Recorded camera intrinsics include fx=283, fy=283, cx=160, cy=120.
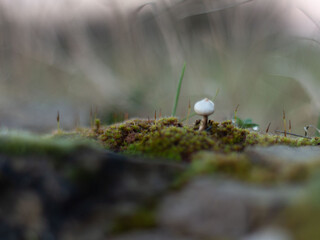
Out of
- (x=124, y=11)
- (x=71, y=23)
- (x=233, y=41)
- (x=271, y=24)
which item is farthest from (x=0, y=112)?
(x=271, y=24)

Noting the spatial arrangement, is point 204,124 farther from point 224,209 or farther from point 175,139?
point 224,209

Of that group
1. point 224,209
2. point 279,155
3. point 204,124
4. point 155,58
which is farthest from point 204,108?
point 155,58

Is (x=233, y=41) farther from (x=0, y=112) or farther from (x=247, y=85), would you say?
(x=0, y=112)

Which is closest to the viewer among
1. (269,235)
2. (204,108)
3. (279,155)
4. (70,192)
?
(269,235)

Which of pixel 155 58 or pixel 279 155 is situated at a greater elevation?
pixel 155 58

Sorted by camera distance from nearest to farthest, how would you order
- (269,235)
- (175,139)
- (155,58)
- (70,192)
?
(269,235) < (70,192) < (175,139) < (155,58)

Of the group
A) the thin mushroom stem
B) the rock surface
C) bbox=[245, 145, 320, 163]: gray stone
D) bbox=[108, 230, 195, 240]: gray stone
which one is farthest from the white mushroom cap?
bbox=[108, 230, 195, 240]: gray stone

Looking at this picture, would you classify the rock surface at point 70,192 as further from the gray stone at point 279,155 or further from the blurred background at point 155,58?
the blurred background at point 155,58
